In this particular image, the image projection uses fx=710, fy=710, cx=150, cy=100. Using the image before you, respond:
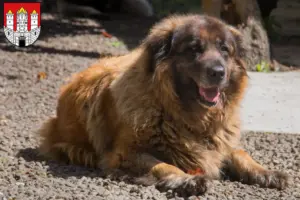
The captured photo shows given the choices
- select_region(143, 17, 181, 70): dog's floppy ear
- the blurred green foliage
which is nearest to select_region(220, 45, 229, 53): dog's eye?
select_region(143, 17, 181, 70): dog's floppy ear

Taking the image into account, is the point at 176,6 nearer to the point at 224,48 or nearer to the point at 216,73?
the point at 224,48

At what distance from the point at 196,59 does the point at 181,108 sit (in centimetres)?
42

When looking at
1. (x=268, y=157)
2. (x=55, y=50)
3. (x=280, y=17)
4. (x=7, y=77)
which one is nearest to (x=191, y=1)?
(x=280, y=17)

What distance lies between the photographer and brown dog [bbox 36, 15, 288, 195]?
557cm

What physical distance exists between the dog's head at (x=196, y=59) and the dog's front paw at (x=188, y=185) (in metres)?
0.69

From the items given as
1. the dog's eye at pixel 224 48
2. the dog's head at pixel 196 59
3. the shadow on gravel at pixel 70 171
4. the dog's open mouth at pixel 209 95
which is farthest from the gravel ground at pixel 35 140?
the dog's eye at pixel 224 48

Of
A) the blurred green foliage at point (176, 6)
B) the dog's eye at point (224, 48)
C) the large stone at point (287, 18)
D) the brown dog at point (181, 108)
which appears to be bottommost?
the blurred green foliage at point (176, 6)

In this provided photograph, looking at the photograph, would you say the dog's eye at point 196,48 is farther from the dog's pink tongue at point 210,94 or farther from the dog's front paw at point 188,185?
the dog's front paw at point 188,185

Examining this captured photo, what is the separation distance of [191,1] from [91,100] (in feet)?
46.6

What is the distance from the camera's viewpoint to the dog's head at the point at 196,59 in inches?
218

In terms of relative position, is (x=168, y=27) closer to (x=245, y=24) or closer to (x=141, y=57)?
(x=141, y=57)

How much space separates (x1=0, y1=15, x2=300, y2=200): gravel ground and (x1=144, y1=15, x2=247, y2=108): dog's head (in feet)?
2.46

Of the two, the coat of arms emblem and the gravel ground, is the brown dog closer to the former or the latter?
the gravel ground

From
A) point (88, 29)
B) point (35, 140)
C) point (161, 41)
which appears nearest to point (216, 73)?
point (161, 41)
